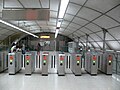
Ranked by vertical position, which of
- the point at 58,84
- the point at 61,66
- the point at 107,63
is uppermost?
the point at 107,63

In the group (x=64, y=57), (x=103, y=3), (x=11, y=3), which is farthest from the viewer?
(x=64, y=57)

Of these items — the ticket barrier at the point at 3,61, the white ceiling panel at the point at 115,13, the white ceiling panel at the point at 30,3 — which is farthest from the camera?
the ticket barrier at the point at 3,61

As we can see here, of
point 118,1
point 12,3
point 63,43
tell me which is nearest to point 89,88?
point 118,1

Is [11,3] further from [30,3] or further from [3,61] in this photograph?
Answer: [3,61]

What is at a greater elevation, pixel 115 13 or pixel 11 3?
pixel 11 3

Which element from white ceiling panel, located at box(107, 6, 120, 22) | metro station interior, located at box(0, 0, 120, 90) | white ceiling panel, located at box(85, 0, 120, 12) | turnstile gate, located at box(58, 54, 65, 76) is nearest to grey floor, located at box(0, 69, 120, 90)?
metro station interior, located at box(0, 0, 120, 90)

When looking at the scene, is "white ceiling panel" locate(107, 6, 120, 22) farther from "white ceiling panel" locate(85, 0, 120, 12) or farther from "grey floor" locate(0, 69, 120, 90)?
"grey floor" locate(0, 69, 120, 90)

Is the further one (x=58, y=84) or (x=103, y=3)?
(x=58, y=84)

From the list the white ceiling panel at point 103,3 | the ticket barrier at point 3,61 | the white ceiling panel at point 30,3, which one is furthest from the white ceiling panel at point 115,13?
the ticket barrier at point 3,61

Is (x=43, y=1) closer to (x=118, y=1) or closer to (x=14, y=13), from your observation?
(x=14, y=13)

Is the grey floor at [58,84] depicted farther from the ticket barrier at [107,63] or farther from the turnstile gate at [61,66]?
the ticket barrier at [107,63]

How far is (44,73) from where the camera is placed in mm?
10875

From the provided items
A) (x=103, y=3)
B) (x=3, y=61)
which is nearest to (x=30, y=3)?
(x=103, y=3)

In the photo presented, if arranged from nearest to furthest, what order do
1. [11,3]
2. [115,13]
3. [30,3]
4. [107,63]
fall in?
[115,13]
[11,3]
[30,3]
[107,63]
